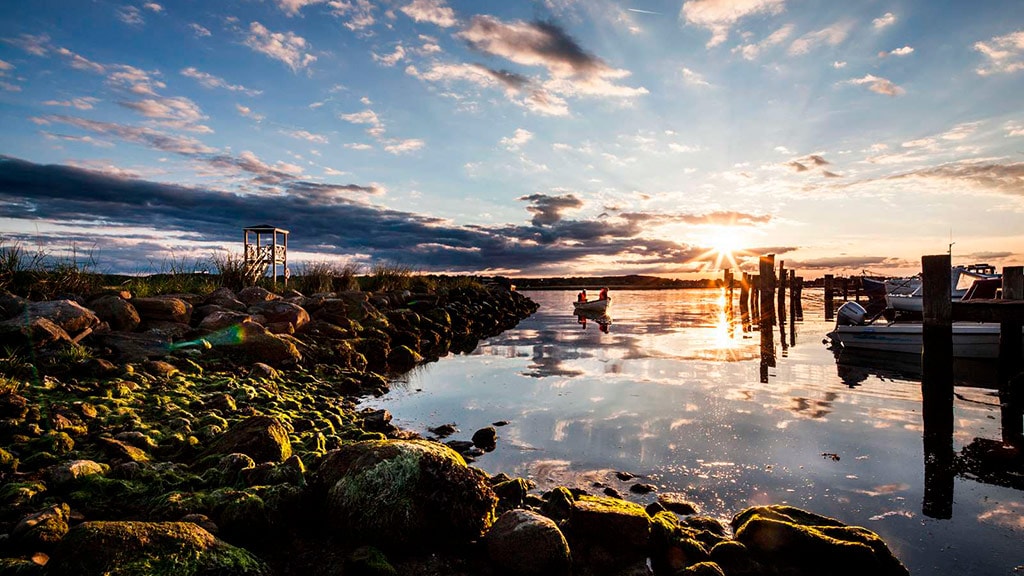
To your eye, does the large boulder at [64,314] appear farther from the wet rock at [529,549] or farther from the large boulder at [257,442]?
the wet rock at [529,549]

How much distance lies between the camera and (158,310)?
10.5 metres

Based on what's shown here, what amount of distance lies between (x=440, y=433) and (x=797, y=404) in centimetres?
662

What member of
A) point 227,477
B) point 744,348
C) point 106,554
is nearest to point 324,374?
point 227,477

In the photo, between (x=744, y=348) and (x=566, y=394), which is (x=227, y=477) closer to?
(x=566, y=394)

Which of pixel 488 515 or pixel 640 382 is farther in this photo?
pixel 640 382

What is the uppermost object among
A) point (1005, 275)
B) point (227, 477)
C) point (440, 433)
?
point (1005, 275)

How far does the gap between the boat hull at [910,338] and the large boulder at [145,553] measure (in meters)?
17.9

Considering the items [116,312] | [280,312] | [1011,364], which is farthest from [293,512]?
[1011,364]

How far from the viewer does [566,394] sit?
989 centimetres

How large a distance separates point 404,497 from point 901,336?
16.9m

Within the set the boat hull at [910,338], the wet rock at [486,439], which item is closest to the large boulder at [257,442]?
the wet rock at [486,439]

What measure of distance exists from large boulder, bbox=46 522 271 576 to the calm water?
328 cm

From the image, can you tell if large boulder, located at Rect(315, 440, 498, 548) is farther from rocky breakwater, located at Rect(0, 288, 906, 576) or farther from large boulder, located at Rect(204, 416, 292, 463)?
large boulder, located at Rect(204, 416, 292, 463)

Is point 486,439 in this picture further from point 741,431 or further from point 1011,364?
point 1011,364
